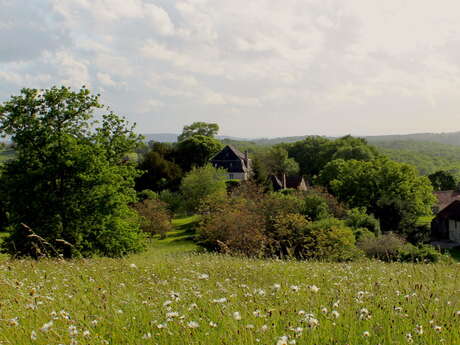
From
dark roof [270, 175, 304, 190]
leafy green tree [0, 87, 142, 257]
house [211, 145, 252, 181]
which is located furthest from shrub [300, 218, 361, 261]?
house [211, 145, 252, 181]

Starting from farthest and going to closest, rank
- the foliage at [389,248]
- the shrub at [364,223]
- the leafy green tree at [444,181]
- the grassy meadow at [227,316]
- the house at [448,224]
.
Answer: the leafy green tree at [444,181] → the house at [448,224] → the shrub at [364,223] → the foliage at [389,248] → the grassy meadow at [227,316]

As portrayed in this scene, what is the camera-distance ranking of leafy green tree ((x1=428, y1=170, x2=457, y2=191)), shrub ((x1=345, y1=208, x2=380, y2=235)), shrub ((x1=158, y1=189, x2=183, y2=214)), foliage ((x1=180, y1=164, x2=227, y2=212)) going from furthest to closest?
leafy green tree ((x1=428, y1=170, x2=457, y2=191))
shrub ((x1=158, y1=189, x2=183, y2=214))
foliage ((x1=180, y1=164, x2=227, y2=212))
shrub ((x1=345, y1=208, x2=380, y2=235))

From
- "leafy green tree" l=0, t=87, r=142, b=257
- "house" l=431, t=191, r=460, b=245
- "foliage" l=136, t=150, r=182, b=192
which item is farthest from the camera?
"foliage" l=136, t=150, r=182, b=192

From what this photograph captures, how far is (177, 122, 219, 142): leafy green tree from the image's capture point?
91.5 metres

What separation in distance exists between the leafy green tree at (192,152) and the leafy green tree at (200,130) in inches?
636

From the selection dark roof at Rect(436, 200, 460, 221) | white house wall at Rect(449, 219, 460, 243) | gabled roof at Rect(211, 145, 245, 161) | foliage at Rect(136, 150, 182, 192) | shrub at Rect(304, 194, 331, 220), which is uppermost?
gabled roof at Rect(211, 145, 245, 161)

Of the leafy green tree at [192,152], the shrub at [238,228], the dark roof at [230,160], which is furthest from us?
the dark roof at [230,160]

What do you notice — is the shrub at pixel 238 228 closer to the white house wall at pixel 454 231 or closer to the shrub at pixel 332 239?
the shrub at pixel 332 239

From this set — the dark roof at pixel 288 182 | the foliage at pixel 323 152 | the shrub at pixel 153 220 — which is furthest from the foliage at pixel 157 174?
the foliage at pixel 323 152

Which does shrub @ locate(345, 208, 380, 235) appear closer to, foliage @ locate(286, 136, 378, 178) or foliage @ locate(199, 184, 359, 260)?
foliage @ locate(199, 184, 359, 260)

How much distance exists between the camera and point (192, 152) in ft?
241

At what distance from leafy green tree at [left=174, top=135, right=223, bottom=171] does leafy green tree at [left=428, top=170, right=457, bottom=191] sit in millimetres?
43048

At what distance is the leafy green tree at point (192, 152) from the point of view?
236ft

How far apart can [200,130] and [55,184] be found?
75196 millimetres
